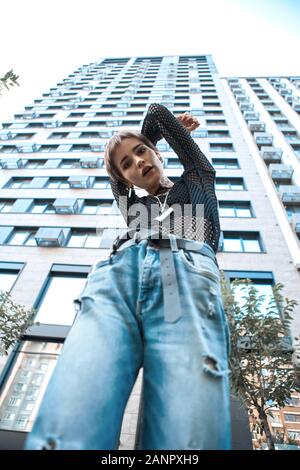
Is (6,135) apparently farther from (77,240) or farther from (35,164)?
(77,240)

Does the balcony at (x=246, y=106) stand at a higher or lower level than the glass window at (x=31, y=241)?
higher

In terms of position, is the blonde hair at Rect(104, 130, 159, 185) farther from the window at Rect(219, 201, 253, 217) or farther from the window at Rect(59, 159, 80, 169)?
the window at Rect(59, 159, 80, 169)

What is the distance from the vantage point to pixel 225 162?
21.1 m

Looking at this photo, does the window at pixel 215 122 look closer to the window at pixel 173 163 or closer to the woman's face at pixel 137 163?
the window at pixel 173 163

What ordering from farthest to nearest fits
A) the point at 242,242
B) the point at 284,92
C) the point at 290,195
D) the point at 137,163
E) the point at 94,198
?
the point at 284,92, the point at 94,198, the point at 290,195, the point at 242,242, the point at 137,163

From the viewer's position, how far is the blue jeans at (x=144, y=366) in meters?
0.87

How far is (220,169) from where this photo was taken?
20141mm

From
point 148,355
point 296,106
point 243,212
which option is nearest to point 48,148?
point 243,212

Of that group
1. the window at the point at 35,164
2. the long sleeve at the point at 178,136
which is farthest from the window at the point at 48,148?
the long sleeve at the point at 178,136

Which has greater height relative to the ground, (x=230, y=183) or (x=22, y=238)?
(x=230, y=183)

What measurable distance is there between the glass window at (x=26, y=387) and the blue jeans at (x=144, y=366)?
31.7 ft

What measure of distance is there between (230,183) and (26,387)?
17.0 m

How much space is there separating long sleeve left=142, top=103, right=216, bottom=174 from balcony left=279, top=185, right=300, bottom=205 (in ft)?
57.8

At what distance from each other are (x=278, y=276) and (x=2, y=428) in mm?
12759
